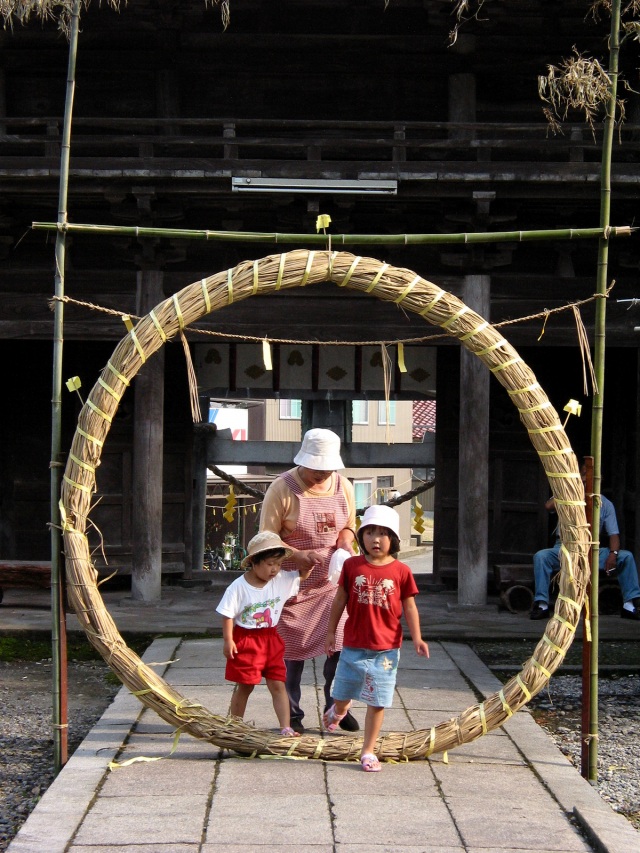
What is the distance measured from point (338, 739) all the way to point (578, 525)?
160 cm

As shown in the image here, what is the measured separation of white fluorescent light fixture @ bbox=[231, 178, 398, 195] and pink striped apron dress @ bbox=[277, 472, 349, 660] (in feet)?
14.1

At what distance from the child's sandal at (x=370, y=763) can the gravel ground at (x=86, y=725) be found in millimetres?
1211

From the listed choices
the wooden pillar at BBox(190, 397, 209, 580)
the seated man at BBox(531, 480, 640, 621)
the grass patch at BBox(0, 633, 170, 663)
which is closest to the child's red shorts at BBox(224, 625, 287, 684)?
the grass patch at BBox(0, 633, 170, 663)

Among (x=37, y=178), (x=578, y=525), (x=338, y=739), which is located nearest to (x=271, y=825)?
(x=338, y=739)

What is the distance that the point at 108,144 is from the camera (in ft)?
30.5

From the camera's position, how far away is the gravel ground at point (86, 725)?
17.4 ft

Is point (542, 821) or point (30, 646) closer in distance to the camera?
point (542, 821)

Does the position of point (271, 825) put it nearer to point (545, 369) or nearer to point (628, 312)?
point (628, 312)

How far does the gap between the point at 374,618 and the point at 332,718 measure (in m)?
0.80

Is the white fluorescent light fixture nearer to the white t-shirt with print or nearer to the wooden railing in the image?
the wooden railing

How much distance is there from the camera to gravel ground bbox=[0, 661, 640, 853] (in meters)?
5.29

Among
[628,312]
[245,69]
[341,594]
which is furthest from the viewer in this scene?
[245,69]

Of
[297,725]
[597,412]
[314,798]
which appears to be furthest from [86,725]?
[597,412]

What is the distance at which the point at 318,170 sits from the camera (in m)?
9.19
